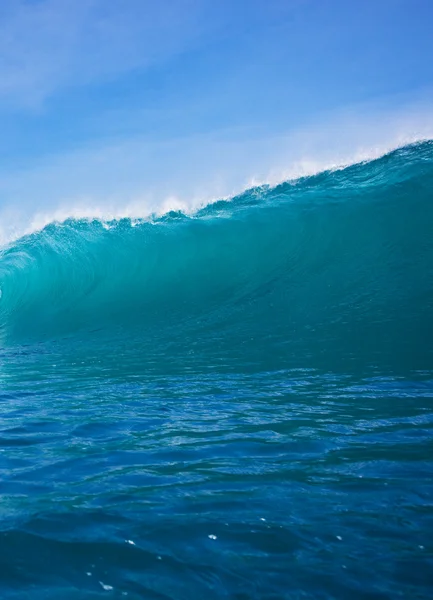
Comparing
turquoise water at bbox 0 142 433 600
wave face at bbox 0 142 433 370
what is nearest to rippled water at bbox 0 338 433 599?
turquoise water at bbox 0 142 433 600

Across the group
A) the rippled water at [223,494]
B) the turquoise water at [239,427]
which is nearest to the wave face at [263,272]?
the turquoise water at [239,427]

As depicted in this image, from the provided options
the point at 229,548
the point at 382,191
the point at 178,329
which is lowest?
the point at 229,548

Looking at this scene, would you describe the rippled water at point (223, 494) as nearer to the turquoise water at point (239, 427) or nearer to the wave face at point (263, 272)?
the turquoise water at point (239, 427)

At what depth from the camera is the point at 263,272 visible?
35.5 feet

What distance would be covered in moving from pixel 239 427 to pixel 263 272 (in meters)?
7.38

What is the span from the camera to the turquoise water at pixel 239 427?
193 cm

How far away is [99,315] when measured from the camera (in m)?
10.7

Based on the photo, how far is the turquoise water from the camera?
6.34ft

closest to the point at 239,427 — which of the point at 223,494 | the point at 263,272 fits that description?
the point at 223,494

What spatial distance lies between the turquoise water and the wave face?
59mm

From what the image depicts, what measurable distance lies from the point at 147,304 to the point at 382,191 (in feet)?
20.6

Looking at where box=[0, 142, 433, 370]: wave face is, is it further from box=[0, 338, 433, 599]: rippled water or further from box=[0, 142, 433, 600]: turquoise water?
box=[0, 338, 433, 599]: rippled water

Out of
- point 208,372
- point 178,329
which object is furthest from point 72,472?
point 178,329

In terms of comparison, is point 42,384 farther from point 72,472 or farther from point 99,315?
point 99,315
